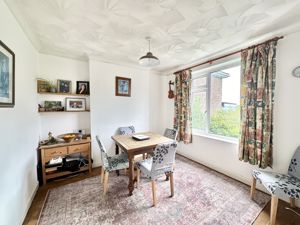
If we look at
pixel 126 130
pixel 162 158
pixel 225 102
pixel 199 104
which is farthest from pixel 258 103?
pixel 126 130

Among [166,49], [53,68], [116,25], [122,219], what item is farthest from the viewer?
[53,68]

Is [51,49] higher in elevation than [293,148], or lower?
higher

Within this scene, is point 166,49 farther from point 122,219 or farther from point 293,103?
point 122,219

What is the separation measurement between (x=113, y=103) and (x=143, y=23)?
194 centimetres

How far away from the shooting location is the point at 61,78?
2.80m

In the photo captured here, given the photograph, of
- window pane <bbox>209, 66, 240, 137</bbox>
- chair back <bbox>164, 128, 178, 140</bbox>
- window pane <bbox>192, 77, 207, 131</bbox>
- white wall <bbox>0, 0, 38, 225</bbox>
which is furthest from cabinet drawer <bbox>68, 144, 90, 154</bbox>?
window pane <bbox>209, 66, 240, 137</bbox>

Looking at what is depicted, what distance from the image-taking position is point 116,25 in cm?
171

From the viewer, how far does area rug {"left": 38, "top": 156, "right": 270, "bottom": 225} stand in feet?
5.13

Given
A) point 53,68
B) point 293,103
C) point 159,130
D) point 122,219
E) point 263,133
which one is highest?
point 53,68

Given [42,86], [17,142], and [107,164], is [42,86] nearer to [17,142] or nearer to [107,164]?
[17,142]

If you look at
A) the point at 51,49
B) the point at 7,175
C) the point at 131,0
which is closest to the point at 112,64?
the point at 51,49

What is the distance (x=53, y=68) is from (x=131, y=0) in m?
2.28

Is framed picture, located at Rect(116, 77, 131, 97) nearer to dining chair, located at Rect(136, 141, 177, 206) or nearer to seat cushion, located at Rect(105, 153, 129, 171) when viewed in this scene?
seat cushion, located at Rect(105, 153, 129, 171)

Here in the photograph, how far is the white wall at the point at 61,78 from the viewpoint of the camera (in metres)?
2.64
